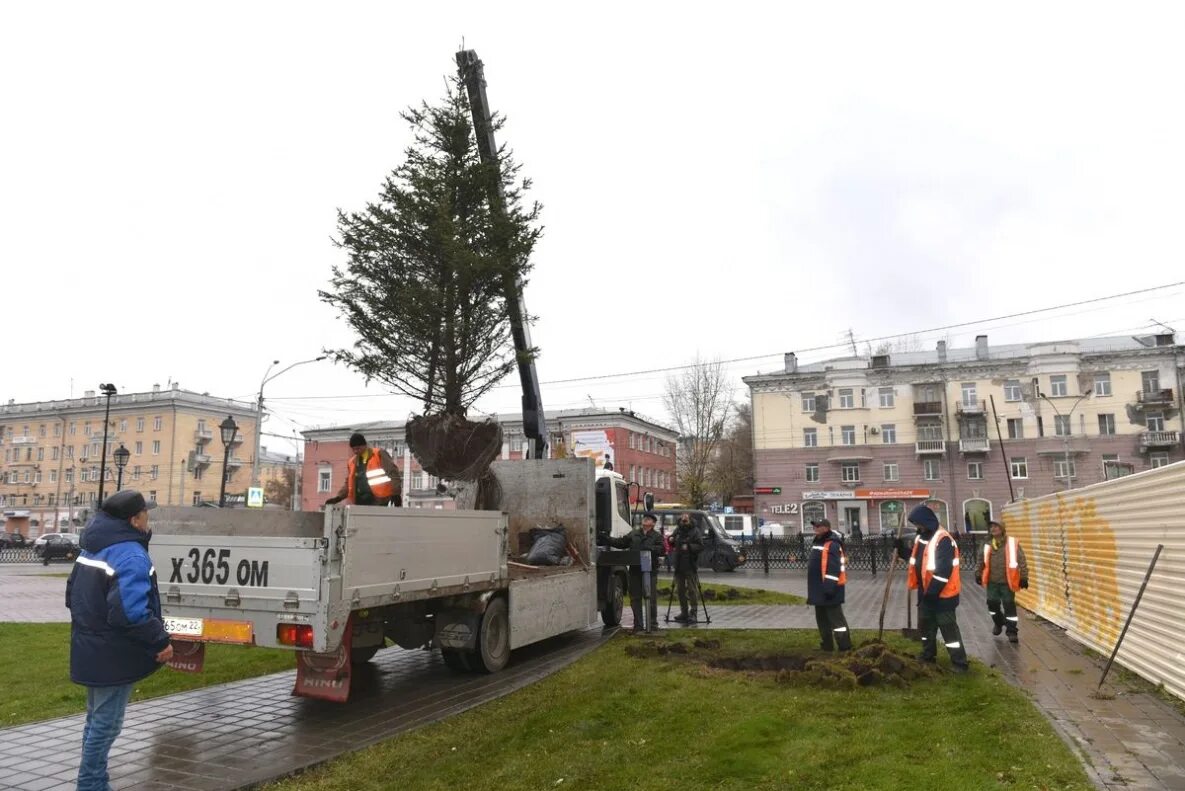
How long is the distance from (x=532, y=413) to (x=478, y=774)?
997cm

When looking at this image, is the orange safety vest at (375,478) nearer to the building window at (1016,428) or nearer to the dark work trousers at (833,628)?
the dark work trousers at (833,628)

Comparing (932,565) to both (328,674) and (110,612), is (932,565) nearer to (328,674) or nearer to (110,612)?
(328,674)

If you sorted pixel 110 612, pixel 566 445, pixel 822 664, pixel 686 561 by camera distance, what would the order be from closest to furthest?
pixel 110 612 < pixel 822 664 < pixel 686 561 < pixel 566 445

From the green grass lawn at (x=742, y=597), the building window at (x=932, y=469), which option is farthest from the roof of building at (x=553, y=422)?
the green grass lawn at (x=742, y=597)

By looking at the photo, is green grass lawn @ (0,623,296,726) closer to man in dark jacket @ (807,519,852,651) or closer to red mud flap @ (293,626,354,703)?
red mud flap @ (293,626,354,703)

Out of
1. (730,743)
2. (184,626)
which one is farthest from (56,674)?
(730,743)

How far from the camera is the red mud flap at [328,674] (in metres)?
6.75

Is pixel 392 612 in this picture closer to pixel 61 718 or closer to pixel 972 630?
pixel 61 718

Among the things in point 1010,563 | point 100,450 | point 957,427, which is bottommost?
point 1010,563

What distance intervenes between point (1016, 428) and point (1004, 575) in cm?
4886

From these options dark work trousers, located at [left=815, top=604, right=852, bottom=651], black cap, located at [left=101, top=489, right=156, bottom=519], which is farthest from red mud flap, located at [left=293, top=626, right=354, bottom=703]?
dark work trousers, located at [left=815, top=604, right=852, bottom=651]

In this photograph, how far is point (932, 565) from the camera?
8.55 m

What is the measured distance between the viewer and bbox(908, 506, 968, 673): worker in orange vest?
27.6ft

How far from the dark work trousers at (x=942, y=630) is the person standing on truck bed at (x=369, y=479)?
581 cm
